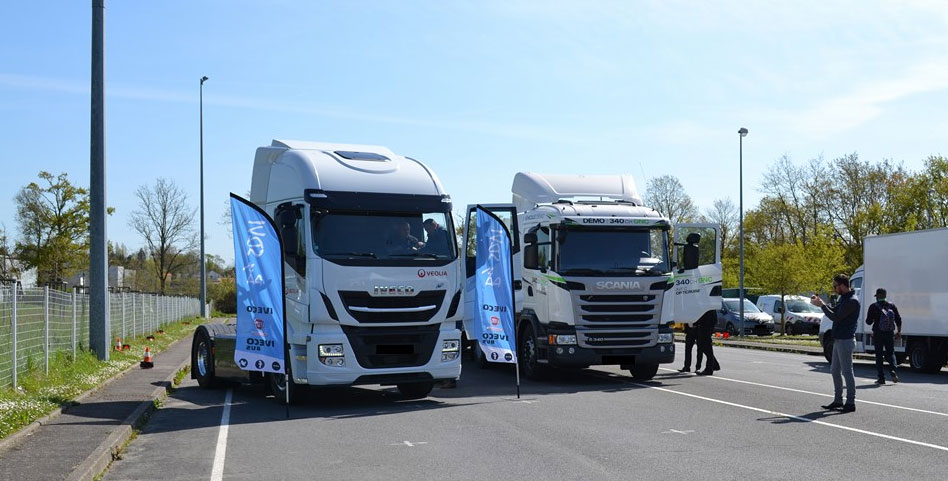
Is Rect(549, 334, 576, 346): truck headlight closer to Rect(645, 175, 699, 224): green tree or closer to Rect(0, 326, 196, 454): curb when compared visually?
Rect(0, 326, 196, 454): curb

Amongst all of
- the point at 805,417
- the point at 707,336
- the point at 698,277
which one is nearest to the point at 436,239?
the point at 805,417

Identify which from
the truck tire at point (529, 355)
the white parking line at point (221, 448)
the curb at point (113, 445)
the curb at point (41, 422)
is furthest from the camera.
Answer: the truck tire at point (529, 355)

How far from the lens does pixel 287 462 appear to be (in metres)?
9.70

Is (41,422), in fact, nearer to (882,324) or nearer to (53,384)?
(53,384)

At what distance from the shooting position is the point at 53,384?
1552 cm

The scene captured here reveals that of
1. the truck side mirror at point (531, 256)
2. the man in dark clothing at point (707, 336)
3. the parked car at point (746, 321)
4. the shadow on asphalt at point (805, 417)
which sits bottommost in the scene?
the parked car at point (746, 321)

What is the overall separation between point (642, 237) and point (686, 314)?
2.56 meters

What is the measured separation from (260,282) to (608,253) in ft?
21.3

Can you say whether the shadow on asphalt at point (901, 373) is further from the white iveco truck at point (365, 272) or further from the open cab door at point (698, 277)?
the white iveco truck at point (365, 272)

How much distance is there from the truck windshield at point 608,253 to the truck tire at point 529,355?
1661 millimetres

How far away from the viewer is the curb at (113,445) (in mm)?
8773

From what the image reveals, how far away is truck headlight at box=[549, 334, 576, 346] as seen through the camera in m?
17.0

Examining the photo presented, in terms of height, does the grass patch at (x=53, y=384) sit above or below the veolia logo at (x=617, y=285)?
below

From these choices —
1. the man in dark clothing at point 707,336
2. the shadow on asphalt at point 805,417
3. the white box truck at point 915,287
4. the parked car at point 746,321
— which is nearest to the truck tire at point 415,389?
the shadow on asphalt at point 805,417
